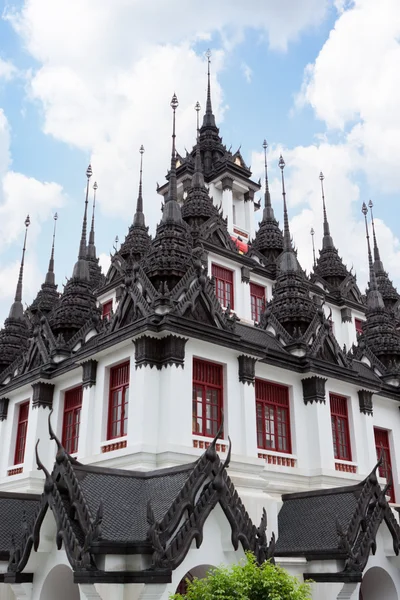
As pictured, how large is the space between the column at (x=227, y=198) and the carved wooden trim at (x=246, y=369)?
14.5 meters

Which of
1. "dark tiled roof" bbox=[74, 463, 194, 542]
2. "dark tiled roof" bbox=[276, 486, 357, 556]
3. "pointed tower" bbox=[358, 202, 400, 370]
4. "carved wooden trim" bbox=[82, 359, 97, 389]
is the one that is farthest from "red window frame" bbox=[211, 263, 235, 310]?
"dark tiled roof" bbox=[74, 463, 194, 542]

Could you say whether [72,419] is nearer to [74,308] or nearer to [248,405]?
[74,308]

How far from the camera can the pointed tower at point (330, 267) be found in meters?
35.4

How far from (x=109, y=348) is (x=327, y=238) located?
73.9ft

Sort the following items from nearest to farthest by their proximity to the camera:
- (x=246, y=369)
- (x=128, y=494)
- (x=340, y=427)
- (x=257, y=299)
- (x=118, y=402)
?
(x=128, y=494), (x=118, y=402), (x=246, y=369), (x=340, y=427), (x=257, y=299)

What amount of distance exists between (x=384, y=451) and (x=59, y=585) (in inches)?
565

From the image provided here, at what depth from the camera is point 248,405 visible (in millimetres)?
18875

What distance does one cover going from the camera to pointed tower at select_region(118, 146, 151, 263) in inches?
1195

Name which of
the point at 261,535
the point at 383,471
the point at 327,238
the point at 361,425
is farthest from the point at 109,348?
the point at 327,238

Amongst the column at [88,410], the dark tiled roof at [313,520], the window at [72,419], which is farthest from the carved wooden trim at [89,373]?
the dark tiled roof at [313,520]

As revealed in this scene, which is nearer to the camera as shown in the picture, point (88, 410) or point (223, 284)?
point (88, 410)

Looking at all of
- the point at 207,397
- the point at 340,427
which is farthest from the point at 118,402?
the point at 340,427

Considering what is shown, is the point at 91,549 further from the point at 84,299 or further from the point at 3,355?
the point at 3,355

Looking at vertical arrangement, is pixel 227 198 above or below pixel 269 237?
above
